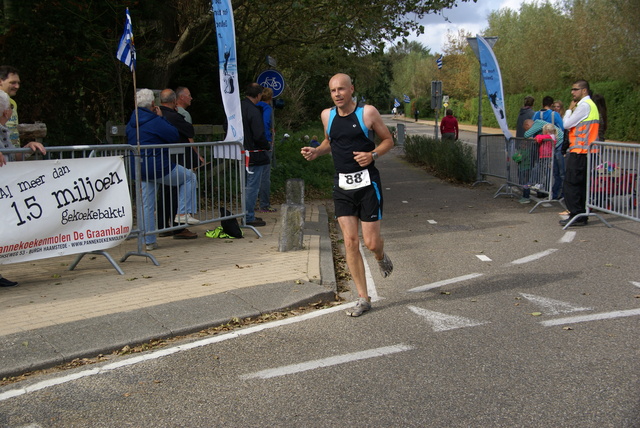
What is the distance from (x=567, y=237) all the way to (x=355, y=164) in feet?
16.4

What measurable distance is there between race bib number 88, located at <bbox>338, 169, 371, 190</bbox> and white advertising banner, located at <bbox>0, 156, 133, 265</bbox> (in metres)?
2.78

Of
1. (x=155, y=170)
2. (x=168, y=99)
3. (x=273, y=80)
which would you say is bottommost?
(x=155, y=170)

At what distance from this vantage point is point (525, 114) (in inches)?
582

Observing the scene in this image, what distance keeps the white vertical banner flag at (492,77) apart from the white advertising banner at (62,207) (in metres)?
10.3

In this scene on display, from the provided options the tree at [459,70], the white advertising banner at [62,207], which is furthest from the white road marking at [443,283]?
the tree at [459,70]

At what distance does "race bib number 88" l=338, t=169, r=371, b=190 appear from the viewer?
5969 mm

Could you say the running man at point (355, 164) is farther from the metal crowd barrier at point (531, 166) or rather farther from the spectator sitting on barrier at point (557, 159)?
the spectator sitting on barrier at point (557, 159)

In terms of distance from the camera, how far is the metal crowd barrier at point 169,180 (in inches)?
299

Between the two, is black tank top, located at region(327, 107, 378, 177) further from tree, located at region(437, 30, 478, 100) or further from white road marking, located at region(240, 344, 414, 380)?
tree, located at region(437, 30, 478, 100)

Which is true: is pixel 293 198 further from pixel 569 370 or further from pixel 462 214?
pixel 569 370

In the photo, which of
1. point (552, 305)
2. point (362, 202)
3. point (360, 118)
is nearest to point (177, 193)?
point (362, 202)

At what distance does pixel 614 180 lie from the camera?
10031 millimetres

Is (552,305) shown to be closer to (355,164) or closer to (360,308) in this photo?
(360,308)

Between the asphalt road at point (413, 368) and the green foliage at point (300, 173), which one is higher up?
the green foliage at point (300, 173)
